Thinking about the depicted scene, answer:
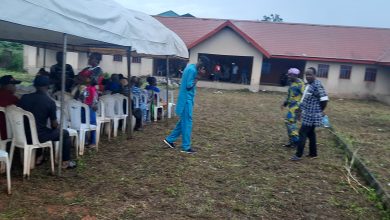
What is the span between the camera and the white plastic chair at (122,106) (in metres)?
7.66

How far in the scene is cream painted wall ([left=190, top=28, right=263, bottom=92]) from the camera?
22.9 meters

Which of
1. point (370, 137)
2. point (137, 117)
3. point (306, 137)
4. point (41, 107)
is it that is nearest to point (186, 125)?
point (137, 117)

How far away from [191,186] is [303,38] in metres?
22.5

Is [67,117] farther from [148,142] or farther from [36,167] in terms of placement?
[148,142]

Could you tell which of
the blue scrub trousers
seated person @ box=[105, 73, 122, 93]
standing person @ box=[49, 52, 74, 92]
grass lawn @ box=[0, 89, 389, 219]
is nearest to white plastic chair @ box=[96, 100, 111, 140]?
grass lawn @ box=[0, 89, 389, 219]

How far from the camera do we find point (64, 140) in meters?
5.21

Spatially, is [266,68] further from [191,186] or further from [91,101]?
[191,186]

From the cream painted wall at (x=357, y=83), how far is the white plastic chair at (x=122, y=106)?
18105 millimetres

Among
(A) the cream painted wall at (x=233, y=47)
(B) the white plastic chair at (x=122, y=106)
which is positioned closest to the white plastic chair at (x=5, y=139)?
(B) the white plastic chair at (x=122, y=106)

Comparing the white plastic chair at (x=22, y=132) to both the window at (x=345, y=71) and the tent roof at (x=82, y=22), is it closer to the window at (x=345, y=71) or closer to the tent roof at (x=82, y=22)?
the tent roof at (x=82, y=22)

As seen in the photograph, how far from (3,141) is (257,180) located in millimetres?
3650

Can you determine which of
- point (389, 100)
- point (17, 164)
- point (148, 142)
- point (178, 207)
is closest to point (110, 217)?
point (178, 207)

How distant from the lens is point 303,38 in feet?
83.6

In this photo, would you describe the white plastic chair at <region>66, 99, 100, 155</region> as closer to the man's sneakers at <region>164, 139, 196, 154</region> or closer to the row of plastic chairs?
the row of plastic chairs
